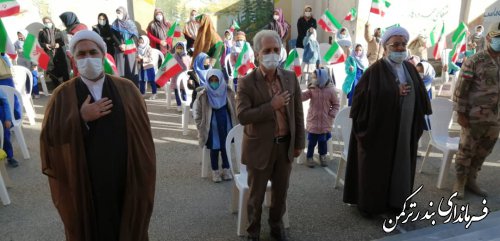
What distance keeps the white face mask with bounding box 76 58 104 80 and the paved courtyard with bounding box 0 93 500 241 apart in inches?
74.3

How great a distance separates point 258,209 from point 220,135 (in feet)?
5.41

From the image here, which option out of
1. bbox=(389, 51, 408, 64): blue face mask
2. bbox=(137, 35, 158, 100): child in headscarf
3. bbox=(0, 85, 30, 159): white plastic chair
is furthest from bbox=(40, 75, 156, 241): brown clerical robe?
bbox=(137, 35, 158, 100): child in headscarf

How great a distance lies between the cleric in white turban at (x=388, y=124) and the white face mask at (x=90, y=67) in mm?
2311

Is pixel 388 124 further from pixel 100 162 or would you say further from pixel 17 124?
pixel 17 124

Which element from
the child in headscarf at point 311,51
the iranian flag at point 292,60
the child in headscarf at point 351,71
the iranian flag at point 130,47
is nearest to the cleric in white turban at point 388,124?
the iranian flag at point 292,60

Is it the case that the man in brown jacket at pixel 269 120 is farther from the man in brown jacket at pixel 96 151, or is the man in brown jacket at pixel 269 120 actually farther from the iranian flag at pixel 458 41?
the iranian flag at pixel 458 41

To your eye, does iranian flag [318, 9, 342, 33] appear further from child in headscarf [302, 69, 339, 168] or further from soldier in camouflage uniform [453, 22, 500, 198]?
soldier in camouflage uniform [453, 22, 500, 198]

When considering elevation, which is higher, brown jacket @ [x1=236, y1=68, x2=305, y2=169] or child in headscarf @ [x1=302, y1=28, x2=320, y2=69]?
Answer: child in headscarf @ [x1=302, y1=28, x2=320, y2=69]

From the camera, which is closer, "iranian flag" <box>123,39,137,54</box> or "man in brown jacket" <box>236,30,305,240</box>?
"man in brown jacket" <box>236,30,305,240</box>

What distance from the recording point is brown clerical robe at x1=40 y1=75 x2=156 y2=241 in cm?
238

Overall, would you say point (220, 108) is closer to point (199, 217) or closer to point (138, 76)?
point (199, 217)

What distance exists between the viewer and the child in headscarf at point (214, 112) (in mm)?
4715

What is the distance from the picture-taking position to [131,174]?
8.25ft

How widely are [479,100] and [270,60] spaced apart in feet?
7.96
